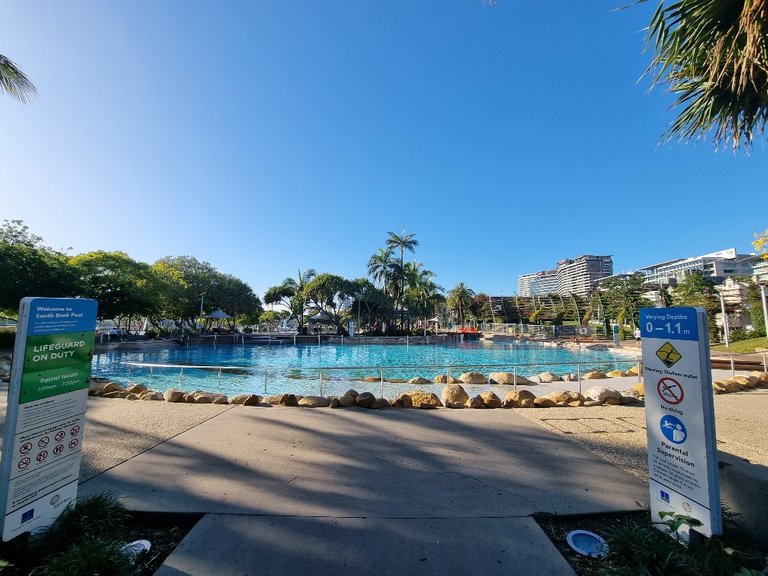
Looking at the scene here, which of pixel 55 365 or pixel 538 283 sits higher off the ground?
pixel 538 283

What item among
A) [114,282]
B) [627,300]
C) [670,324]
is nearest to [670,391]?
[670,324]

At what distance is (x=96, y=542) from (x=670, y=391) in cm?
399

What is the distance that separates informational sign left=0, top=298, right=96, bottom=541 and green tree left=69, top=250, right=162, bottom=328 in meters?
30.7

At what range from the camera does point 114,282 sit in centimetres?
2822

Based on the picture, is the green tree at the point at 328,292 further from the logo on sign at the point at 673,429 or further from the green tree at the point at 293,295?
the logo on sign at the point at 673,429

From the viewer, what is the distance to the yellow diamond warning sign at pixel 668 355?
97.0 inches

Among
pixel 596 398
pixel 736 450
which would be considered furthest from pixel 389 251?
pixel 736 450

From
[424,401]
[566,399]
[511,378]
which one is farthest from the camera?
[511,378]

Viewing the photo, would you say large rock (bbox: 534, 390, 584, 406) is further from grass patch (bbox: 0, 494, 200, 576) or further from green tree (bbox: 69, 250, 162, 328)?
green tree (bbox: 69, 250, 162, 328)

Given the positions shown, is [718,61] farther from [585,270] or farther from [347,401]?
[585,270]

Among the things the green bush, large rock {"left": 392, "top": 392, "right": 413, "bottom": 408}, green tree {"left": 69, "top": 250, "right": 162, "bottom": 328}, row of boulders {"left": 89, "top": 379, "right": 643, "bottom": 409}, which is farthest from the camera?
green tree {"left": 69, "top": 250, "right": 162, "bottom": 328}

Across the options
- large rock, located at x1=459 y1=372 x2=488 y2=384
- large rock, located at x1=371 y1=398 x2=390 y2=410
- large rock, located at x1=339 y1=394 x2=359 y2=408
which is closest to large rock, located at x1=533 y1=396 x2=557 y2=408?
large rock, located at x1=371 y1=398 x2=390 y2=410

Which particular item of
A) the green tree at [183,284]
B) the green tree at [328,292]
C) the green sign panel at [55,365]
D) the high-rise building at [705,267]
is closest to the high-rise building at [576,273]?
the high-rise building at [705,267]

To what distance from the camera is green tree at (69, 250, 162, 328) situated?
27703 millimetres
